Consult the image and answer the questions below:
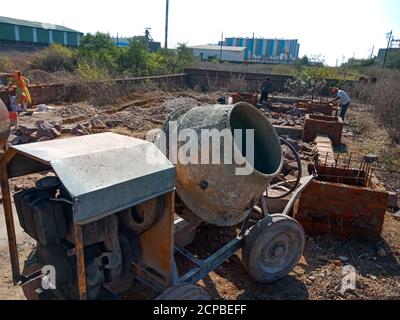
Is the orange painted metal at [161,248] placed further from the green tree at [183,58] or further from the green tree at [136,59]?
the green tree at [183,58]

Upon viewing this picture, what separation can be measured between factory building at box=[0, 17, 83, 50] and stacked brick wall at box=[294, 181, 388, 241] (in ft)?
123

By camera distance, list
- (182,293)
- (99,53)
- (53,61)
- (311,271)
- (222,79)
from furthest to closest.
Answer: (53,61), (99,53), (222,79), (311,271), (182,293)

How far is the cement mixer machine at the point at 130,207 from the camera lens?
77.7 inches

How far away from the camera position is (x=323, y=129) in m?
9.09

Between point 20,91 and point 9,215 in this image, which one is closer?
point 9,215

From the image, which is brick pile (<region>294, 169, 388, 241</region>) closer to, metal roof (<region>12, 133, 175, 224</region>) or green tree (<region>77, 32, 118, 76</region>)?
metal roof (<region>12, 133, 175, 224</region>)

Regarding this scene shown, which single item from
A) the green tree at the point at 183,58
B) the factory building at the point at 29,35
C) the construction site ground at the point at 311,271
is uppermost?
the factory building at the point at 29,35

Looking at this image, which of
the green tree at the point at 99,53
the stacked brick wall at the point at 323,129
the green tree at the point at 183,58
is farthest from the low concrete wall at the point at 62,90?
the stacked brick wall at the point at 323,129

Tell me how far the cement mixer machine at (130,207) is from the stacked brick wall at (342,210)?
1.06 metres

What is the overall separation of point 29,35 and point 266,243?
46.8 metres


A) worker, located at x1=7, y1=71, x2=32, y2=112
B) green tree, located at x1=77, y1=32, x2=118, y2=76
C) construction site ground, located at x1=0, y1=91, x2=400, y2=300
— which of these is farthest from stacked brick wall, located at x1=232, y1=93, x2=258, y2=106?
green tree, located at x1=77, y1=32, x2=118, y2=76

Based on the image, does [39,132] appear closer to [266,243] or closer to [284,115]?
[266,243]

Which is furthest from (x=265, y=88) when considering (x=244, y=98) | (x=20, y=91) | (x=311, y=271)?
(x=311, y=271)
